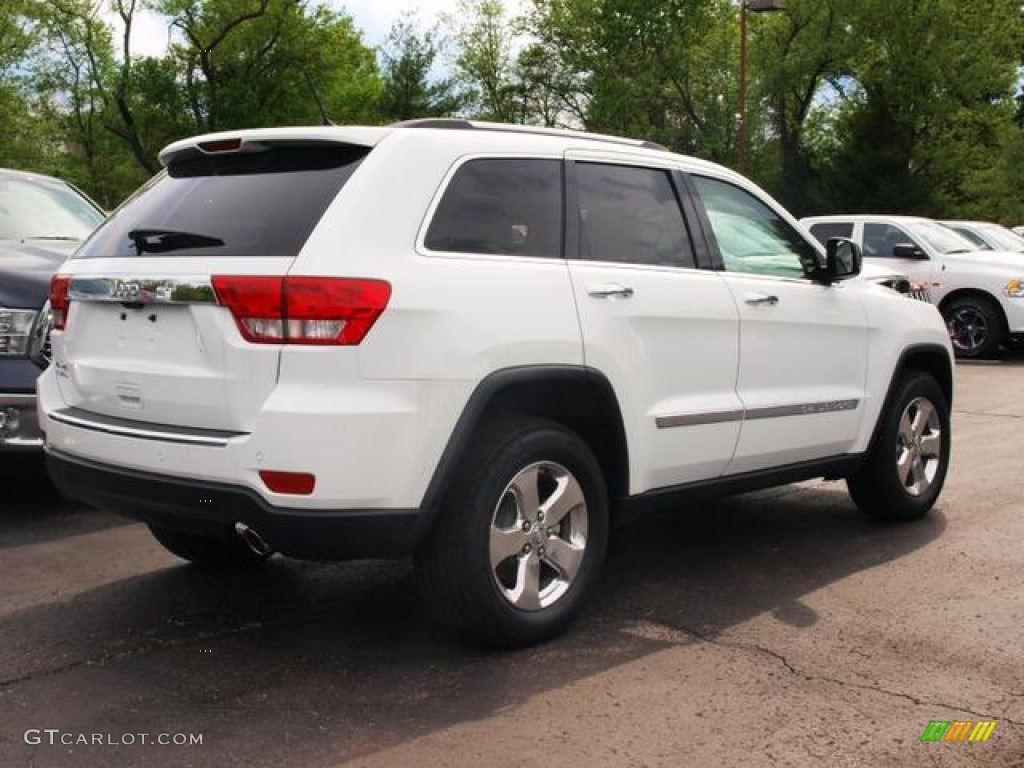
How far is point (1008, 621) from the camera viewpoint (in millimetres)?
4219

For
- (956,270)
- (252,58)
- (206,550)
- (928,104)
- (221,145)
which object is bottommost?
(206,550)

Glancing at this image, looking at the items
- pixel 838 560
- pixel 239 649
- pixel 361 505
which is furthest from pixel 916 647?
pixel 239 649

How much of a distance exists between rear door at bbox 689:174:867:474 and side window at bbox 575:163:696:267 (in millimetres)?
220

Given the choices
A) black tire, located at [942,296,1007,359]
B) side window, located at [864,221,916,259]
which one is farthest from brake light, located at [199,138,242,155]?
side window, located at [864,221,916,259]

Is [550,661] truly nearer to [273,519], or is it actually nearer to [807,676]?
[807,676]

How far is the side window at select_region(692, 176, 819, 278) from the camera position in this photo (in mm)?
4770

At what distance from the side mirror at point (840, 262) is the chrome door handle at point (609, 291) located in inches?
57.4

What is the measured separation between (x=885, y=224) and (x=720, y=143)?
29.5 metres

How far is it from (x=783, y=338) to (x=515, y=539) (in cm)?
174

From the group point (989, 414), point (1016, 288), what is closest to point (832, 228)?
point (1016, 288)

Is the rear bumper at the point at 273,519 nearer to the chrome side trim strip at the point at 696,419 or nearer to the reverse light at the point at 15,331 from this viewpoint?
the chrome side trim strip at the point at 696,419

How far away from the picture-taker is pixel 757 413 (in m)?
4.66

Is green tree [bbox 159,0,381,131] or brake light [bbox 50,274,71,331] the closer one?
brake light [bbox 50,274,71,331]

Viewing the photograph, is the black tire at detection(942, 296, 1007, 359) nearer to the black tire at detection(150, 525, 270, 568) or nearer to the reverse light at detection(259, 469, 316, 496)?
the black tire at detection(150, 525, 270, 568)
